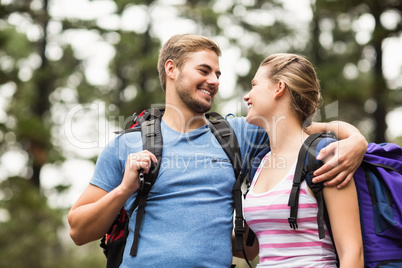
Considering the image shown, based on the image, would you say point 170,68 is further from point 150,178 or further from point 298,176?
point 298,176

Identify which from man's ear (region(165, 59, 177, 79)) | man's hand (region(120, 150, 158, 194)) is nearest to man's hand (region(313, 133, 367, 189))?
man's hand (region(120, 150, 158, 194))

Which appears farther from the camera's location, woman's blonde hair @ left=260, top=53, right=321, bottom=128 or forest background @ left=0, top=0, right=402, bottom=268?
forest background @ left=0, top=0, right=402, bottom=268

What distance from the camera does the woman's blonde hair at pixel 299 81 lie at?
2.81 metres

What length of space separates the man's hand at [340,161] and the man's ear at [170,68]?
150cm

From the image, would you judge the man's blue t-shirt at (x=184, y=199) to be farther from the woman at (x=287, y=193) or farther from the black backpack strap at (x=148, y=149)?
the woman at (x=287, y=193)

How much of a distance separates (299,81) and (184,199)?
1.03 meters

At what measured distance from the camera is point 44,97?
46.2ft

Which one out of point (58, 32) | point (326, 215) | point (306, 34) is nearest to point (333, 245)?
point (326, 215)

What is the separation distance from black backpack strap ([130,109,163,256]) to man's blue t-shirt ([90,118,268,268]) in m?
Answer: 0.04

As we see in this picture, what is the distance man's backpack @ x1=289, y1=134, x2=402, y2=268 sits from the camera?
2371mm

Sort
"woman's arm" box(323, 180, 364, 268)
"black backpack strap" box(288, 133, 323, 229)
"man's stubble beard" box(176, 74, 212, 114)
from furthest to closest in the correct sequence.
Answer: "man's stubble beard" box(176, 74, 212, 114) < "black backpack strap" box(288, 133, 323, 229) < "woman's arm" box(323, 180, 364, 268)

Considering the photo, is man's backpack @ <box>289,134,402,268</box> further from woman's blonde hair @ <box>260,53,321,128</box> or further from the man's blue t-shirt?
the man's blue t-shirt

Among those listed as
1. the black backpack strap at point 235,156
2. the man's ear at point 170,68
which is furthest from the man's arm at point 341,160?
the man's ear at point 170,68

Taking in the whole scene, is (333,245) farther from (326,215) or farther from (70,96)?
(70,96)
